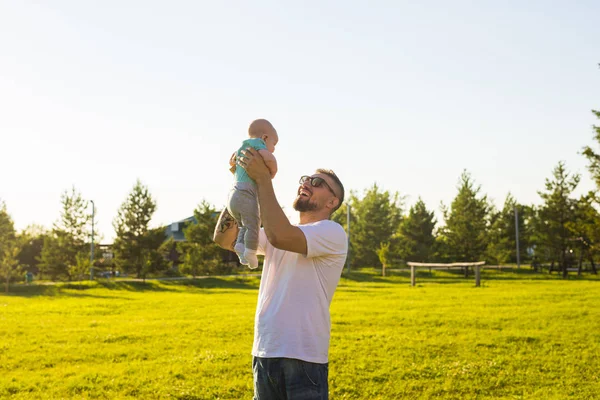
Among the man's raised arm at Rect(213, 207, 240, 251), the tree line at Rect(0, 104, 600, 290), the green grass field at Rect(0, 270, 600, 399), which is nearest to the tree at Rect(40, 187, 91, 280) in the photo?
the tree line at Rect(0, 104, 600, 290)

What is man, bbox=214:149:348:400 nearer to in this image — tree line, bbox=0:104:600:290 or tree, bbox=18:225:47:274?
tree line, bbox=0:104:600:290

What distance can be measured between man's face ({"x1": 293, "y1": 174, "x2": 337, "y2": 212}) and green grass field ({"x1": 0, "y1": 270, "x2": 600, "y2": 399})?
5800 mm

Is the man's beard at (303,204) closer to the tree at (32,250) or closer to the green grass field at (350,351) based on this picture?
the green grass field at (350,351)

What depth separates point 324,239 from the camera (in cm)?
374

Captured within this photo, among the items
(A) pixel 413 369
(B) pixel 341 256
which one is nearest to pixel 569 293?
(A) pixel 413 369

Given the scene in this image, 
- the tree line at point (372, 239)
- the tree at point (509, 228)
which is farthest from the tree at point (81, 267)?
the tree at point (509, 228)

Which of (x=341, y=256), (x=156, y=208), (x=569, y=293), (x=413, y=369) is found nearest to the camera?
(x=341, y=256)

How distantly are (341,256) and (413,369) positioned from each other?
749 cm

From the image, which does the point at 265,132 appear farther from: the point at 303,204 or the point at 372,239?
the point at 372,239

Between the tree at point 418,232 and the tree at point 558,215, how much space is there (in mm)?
9873

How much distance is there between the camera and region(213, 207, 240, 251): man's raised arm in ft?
13.0

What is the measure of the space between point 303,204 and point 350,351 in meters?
8.88

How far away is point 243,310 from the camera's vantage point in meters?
21.1

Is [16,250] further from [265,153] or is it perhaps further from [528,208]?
[528,208]
